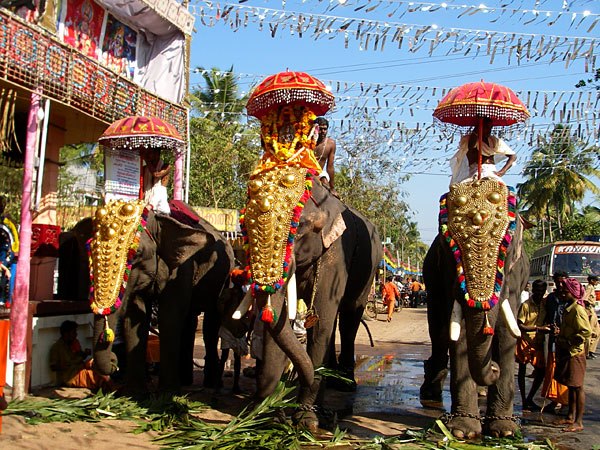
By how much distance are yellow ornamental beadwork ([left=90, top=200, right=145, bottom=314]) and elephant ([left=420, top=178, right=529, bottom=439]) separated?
114 inches

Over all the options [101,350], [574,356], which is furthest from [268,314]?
[574,356]

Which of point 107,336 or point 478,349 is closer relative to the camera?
point 478,349

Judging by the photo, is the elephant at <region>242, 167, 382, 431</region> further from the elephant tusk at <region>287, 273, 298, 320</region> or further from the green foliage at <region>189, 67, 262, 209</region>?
the green foliage at <region>189, 67, 262, 209</region>

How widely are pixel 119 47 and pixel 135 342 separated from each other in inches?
258

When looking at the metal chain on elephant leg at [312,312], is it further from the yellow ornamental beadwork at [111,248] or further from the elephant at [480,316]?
the yellow ornamental beadwork at [111,248]

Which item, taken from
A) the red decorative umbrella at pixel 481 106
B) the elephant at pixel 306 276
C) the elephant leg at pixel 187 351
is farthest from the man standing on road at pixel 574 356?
the elephant leg at pixel 187 351

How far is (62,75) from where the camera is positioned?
859 centimetres

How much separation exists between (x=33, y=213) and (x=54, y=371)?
1913 millimetres

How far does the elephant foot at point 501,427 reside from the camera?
236 inches

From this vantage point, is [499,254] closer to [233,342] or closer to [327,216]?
[327,216]

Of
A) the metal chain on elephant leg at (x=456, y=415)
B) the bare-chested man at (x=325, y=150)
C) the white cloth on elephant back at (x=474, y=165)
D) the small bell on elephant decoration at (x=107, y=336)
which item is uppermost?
the bare-chested man at (x=325, y=150)

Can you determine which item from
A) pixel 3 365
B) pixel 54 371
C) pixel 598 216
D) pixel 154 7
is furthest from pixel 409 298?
pixel 3 365

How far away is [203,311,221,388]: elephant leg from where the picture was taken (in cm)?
833

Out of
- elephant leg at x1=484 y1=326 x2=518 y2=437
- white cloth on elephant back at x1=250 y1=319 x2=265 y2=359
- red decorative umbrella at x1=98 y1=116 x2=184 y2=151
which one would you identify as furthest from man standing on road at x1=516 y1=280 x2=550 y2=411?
Result: red decorative umbrella at x1=98 y1=116 x2=184 y2=151
